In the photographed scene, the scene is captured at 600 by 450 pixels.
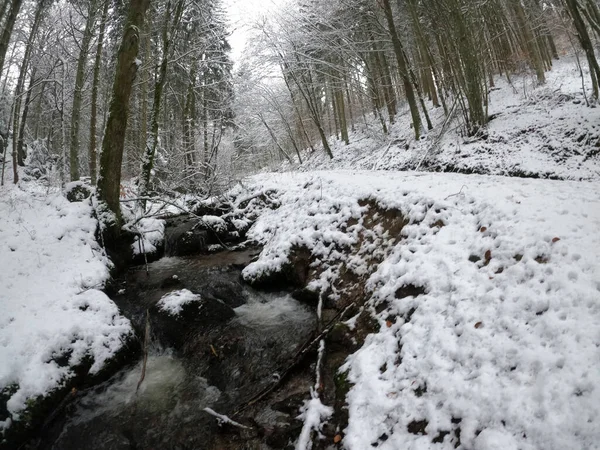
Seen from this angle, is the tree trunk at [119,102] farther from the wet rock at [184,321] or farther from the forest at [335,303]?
the wet rock at [184,321]

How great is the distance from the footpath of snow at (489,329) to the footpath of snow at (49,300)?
367cm

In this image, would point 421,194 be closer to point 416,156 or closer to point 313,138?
point 416,156

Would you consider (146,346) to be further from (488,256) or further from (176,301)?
(488,256)

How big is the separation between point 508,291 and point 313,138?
34.2 meters

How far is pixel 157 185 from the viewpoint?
1246 cm

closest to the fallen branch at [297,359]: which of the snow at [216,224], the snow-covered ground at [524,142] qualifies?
the snow at [216,224]

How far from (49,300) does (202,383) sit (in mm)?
2853

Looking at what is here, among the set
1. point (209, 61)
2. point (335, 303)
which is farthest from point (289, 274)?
point (209, 61)

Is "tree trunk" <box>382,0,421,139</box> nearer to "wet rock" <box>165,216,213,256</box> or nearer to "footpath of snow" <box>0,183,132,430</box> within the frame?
"wet rock" <box>165,216,213,256</box>

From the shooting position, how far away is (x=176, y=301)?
5.49 meters

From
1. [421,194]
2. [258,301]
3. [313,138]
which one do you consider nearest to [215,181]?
[258,301]

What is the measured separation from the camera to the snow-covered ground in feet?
24.8

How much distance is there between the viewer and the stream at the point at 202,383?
3.52 m

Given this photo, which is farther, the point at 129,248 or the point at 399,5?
the point at 399,5
